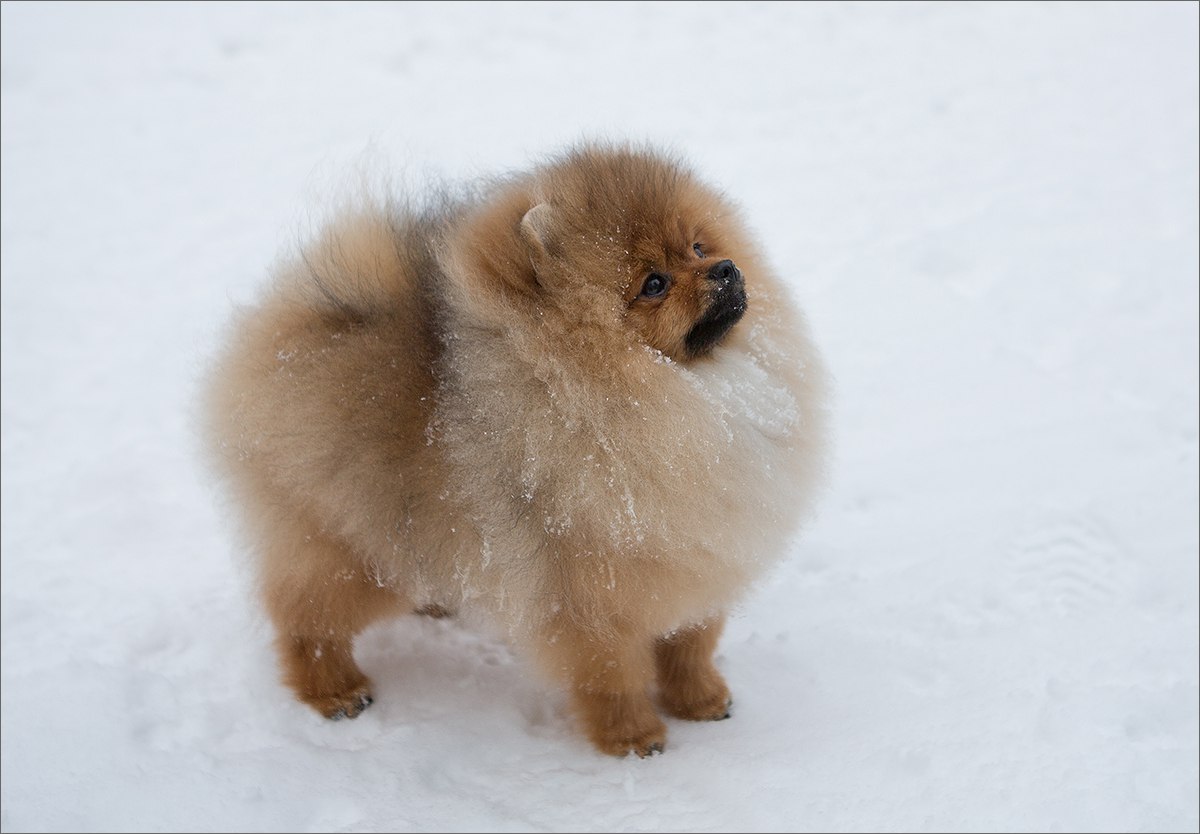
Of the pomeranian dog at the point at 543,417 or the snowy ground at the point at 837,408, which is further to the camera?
A: the snowy ground at the point at 837,408

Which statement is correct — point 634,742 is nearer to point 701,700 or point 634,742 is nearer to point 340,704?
point 701,700

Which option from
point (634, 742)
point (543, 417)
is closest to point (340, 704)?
point (634, 742)

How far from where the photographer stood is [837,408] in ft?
13.9

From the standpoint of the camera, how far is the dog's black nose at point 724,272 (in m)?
2.46

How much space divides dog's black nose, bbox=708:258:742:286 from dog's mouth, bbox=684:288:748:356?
3 cm

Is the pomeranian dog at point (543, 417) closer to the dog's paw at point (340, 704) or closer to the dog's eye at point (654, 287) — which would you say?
the dog's eye at point (654, 287)

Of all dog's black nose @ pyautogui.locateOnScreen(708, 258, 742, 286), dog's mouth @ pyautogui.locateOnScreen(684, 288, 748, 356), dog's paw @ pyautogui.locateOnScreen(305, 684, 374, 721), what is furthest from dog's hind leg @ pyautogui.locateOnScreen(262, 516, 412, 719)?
dog's black nose @ pyautogui.locateOnScreen(708, 258, 742, 286)

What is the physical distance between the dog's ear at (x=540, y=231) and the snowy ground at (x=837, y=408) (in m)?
0.96

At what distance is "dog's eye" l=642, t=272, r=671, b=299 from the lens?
2.50 meters

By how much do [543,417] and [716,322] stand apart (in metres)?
0.50

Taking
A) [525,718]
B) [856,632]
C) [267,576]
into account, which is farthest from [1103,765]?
[267,576]

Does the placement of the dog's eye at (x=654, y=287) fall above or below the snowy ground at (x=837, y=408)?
above

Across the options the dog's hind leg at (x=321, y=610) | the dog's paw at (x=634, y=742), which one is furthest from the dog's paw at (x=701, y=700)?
the dog's hind leg at (x=321, y=610)

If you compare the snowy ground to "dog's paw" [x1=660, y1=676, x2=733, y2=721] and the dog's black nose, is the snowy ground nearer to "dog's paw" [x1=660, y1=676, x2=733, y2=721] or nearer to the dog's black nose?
"dog's paw" [x1=660, y1=676, x2=733, y2=721]
